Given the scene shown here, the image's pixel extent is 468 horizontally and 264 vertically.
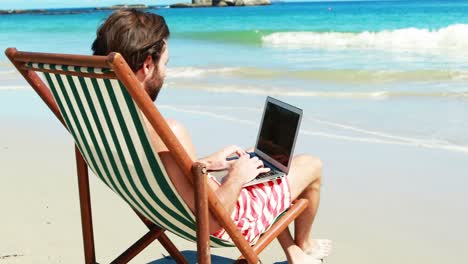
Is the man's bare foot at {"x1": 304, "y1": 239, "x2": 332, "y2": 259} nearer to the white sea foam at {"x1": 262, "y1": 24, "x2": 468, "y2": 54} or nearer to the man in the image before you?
the man

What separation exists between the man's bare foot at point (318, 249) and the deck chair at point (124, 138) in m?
0.56

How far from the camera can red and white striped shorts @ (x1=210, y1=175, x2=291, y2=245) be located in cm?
241

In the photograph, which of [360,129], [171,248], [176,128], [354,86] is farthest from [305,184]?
[354,86]

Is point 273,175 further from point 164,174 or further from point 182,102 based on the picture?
point 182,102

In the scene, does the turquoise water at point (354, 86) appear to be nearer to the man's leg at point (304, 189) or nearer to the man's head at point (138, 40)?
the man's leg at point (304, 189)

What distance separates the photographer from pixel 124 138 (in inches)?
80.8

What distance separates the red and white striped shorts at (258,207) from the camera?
241 centimetres

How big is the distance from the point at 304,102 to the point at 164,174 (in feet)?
17.7

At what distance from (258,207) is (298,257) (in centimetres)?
55

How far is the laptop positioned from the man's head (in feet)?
1.93

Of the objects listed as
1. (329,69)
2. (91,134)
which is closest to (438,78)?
(329,69)

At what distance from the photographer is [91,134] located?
7.20ft

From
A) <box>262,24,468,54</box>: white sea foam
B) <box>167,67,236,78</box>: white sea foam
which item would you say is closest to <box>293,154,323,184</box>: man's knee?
<box>167,67,236,78</box>: white sea foam

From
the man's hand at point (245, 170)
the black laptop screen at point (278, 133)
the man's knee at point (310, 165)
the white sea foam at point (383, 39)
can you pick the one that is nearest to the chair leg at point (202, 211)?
the man's hand at point (245, 170)
